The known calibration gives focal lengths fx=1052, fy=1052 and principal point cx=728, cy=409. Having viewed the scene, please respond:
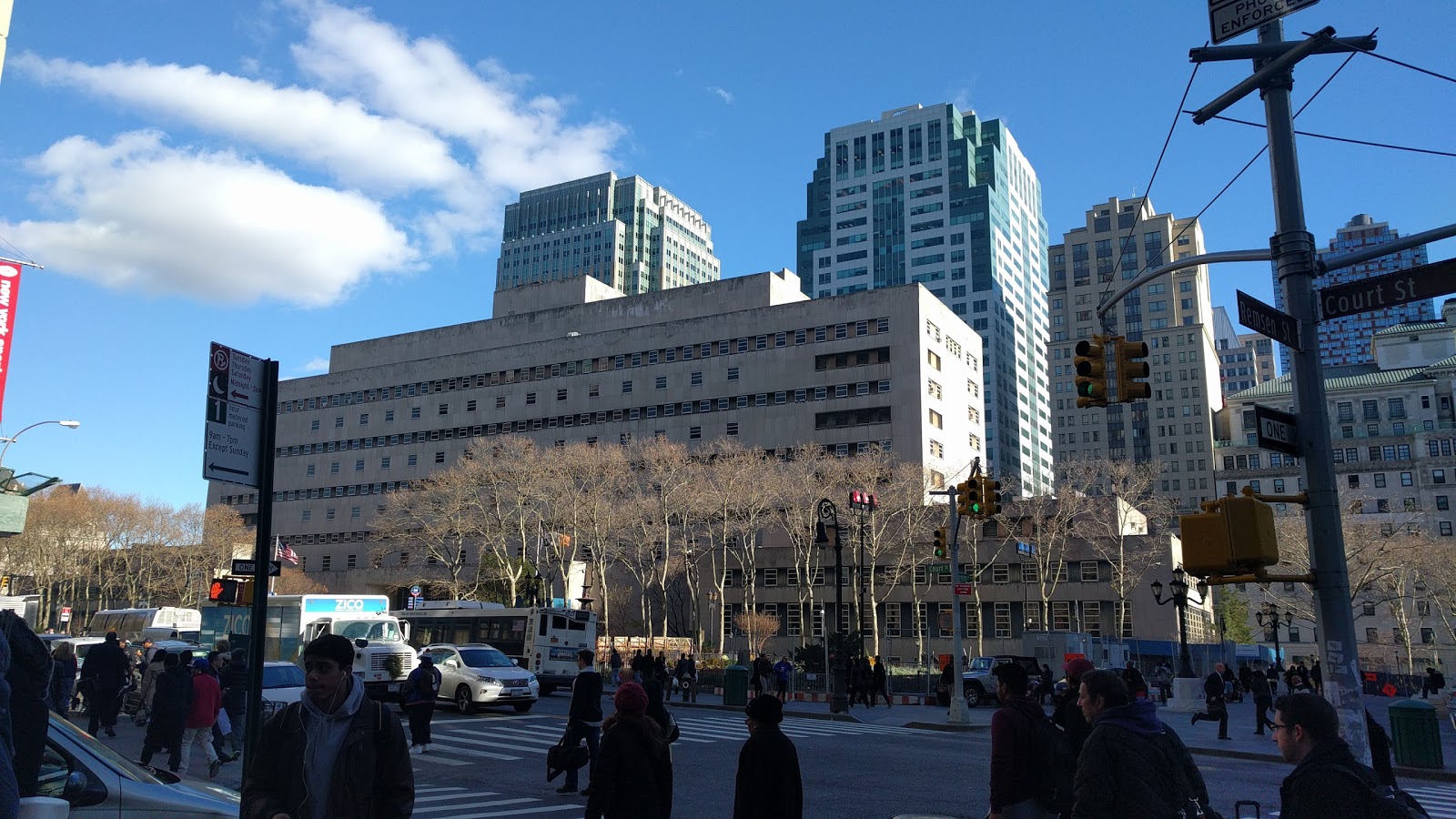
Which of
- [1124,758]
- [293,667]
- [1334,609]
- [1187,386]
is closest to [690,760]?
[293,667]

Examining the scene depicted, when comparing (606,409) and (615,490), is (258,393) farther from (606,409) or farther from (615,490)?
(606,409)

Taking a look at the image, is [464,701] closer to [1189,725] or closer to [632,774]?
[1189,725]

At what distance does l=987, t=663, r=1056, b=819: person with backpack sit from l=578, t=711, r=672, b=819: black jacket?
7.28 feet

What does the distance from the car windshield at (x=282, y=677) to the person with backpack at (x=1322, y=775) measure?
722 inches

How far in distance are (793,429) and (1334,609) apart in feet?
231

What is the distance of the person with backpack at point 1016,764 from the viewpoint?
7.02 metres

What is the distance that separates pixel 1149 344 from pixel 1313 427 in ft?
513

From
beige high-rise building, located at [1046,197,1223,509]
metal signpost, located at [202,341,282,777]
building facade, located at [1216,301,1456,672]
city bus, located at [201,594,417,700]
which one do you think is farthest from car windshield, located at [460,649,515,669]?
beige high-rise building, located at [1046,197,1223,509]

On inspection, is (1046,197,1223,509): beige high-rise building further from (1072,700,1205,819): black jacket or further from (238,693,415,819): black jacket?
(238,693,415,819): black jacket

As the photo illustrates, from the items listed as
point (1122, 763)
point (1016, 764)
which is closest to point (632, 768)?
point (1016, 764)

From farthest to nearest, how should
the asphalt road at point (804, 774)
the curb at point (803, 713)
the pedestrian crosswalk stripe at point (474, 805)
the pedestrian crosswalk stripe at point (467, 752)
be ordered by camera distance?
the curb at point (803, 713), the pedestrian crosswalk stripe at point (467, 752), the asphalt road at point (804, 774), the pedestrian crosswalk stripe at point (474, 805)

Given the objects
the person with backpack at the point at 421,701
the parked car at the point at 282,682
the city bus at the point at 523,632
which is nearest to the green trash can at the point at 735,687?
the city bus at the point at 523,632

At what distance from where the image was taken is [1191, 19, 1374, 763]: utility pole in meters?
8.05

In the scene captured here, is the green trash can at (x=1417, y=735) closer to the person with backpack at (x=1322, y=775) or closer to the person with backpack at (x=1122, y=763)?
the person with backpack at (x=1122, y=763)
